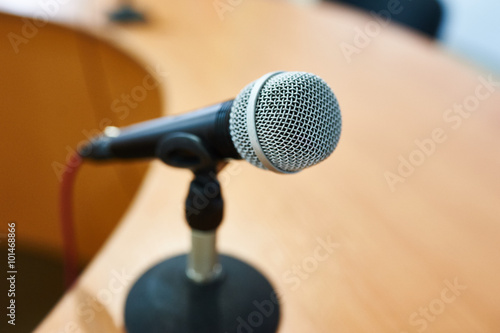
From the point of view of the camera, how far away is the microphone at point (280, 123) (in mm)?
350

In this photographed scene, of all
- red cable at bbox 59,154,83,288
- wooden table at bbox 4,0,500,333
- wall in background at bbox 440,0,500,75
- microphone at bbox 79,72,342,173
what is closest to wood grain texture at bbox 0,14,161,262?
wooden table at bbox 4,0,500,333

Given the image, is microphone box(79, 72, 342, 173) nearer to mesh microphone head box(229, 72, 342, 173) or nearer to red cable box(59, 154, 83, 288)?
mesh microphone head box(229, 72, 342, 173)

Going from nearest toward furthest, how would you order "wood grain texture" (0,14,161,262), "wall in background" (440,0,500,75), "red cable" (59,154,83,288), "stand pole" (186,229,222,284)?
"stand pole" (186,229,222,284), "red cable" (59,154,83,288), "wood grain texture" (0,14,161,262), "wall in background" (440,0,500,75)

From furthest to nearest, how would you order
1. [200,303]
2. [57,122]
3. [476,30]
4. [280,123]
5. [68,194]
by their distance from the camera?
[476,30]
[57,122]
[68,194]
[200,303]
[280,123]

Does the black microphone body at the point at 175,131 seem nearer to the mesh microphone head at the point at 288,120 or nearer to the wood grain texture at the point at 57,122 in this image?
the mesh microphone head at the point at 288,120

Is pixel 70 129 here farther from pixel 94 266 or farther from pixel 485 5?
pixel 485 5

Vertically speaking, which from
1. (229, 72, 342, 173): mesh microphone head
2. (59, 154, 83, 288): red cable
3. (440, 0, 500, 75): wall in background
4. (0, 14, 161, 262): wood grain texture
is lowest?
(0, 14, 161, 262): wood grain texture

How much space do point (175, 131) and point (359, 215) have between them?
364mm

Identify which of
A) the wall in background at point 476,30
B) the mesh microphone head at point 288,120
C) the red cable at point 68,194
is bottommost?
the red cable at point 68,194

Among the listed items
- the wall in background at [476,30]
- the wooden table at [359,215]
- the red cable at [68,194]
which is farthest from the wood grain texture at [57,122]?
the wall in background at [476,30]

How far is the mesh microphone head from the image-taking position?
35 cm

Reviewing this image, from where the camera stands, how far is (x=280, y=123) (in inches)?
13.7

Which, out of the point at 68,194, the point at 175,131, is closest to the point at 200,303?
the point at 175,131

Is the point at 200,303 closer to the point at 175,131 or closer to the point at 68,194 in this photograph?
the point at 175,131
